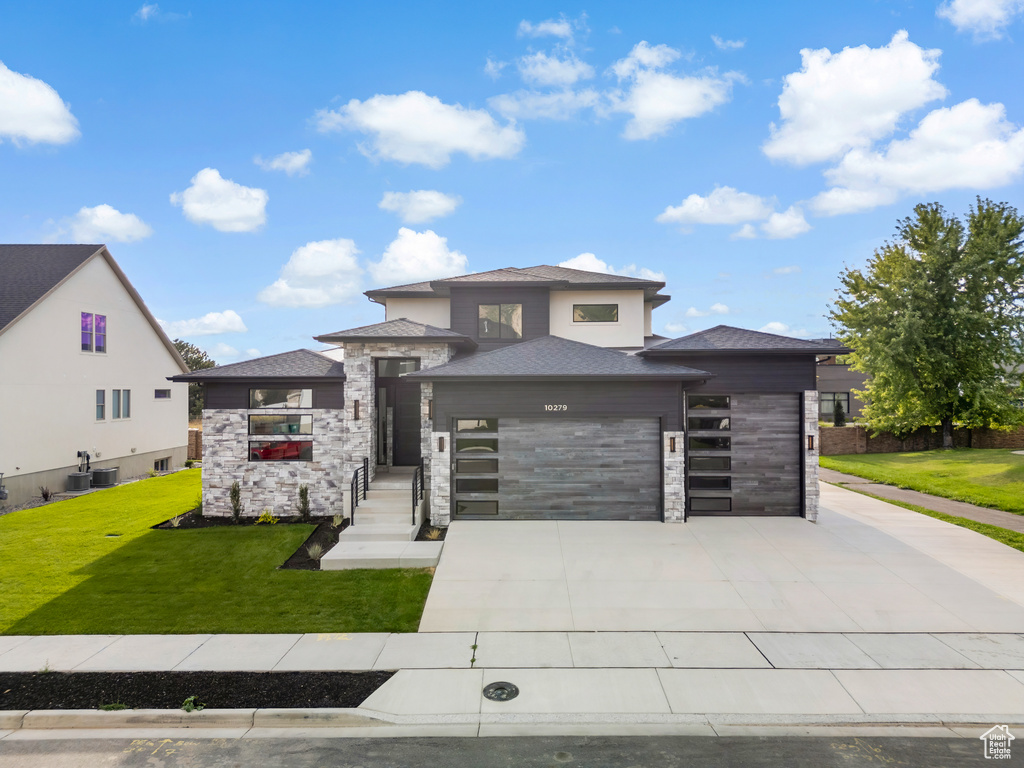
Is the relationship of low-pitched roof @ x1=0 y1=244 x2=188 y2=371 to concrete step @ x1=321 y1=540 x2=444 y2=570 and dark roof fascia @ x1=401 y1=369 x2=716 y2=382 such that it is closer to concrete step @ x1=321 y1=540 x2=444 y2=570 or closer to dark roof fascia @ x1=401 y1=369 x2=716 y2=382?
dark roof fascia @ x1=401 y1=369 x2=716 y2=382

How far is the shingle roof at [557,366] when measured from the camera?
14.1 metres

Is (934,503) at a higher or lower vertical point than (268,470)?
lower

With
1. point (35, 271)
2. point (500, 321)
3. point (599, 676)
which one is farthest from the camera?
point (35, 271)

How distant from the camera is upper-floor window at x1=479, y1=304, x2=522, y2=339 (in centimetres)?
1961

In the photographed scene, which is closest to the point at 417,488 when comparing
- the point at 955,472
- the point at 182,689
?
the point at 182,689

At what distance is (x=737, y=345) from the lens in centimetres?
1509

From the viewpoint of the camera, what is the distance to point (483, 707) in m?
6.52

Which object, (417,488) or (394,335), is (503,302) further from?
(417,488)

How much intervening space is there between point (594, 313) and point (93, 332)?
20.7 m

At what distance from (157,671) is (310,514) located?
8734 millimetres

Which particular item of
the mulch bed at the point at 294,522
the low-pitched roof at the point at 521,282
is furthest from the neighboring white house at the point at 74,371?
the low-pitched roof at the point at 521,282

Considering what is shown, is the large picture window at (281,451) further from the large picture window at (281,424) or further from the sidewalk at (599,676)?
the sidewalk at (599,676)

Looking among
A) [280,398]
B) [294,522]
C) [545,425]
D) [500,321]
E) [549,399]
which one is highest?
[500,321]

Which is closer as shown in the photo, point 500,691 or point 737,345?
point 500,691
